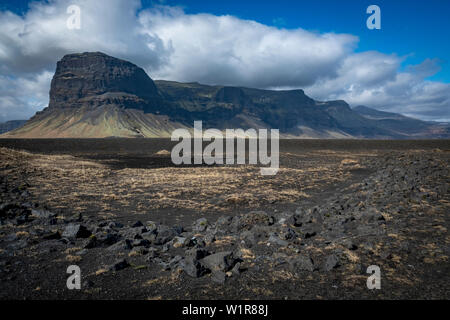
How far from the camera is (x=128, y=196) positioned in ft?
63.1

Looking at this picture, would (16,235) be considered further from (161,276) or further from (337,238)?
(337,238)

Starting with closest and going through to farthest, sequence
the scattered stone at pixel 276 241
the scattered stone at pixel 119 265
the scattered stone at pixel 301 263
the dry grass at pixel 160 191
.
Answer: the scattered stone at pixel 301 263 < the scattered stone at pixel 119 265 < the scattered stone at pixel 276 241 < the dry grass at pixel 160 191

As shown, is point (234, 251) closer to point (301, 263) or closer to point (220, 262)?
point (220, 262)

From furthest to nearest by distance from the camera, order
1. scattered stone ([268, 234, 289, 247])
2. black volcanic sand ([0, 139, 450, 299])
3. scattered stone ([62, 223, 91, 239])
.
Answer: scattered stone ([62, 223, 91, 239]) → scattered stone ([268, 234, 289, 247]) → black volcanic sand ([0, 139, 450, 299])

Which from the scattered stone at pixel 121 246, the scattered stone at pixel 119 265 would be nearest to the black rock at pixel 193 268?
the scattered stone at pixel 119 265

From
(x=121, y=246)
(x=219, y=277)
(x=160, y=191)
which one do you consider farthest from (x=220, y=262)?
(x=160, y=191)

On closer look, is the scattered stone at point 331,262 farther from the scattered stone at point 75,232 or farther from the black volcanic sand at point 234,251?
the scattered stone at point 75,232

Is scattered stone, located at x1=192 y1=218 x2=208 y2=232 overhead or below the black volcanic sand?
below

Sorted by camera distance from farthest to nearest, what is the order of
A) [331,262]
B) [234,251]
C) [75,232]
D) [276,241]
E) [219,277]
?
[75,232], [276,241], [234,251], [331,262], [219,277]

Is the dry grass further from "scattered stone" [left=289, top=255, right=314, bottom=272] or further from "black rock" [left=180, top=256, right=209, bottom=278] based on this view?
"scattered stone" [left=289, top=255, right=314, bottom=272]

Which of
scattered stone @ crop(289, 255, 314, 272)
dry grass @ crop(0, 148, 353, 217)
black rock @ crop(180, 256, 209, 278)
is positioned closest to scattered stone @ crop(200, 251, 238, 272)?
black rock @ crop(180, 256, 209, 278)

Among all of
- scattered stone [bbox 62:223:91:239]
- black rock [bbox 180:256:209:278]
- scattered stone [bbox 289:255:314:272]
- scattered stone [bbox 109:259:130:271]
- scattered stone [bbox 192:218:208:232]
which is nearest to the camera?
black rock [bbox 180:256:209:278]
